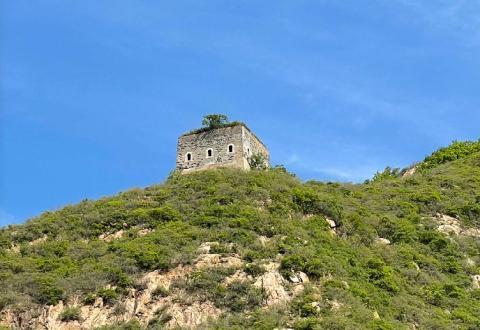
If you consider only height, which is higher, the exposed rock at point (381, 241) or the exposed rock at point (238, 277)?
the exposed rock at point (381, 241)

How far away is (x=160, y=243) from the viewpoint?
1674 inches

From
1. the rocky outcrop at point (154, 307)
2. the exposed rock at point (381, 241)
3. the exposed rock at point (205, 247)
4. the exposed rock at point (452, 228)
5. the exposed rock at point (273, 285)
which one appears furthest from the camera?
the exposed rock at point (452, 228)

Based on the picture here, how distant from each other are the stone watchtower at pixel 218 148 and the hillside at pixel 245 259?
18.1ft

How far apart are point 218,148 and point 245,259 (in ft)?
70.1

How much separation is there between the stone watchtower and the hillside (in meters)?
5.51

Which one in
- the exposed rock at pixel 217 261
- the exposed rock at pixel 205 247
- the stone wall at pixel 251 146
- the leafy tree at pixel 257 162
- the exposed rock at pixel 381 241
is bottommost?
the exposed rock at pixel 217 261

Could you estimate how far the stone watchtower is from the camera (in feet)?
198

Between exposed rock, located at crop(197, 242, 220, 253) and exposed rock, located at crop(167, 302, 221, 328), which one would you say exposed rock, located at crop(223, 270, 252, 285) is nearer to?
exposed rock, located at crop(167, 302, 221, 328)

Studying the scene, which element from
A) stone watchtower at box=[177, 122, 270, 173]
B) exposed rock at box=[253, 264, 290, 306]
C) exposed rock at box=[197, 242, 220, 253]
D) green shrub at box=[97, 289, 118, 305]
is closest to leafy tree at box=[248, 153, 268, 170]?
stone watchtower at box=[177, 122, 270, 173]

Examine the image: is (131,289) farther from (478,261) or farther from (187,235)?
(478,261)

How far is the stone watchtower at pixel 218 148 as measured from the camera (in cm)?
6022

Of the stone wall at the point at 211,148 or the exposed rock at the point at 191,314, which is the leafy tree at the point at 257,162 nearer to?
the stone wall at the point at 211,148

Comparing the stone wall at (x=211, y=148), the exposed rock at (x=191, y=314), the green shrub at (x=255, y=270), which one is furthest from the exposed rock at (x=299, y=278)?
the stone wall at (x=211, y=148)

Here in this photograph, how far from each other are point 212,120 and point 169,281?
80.6 feet
